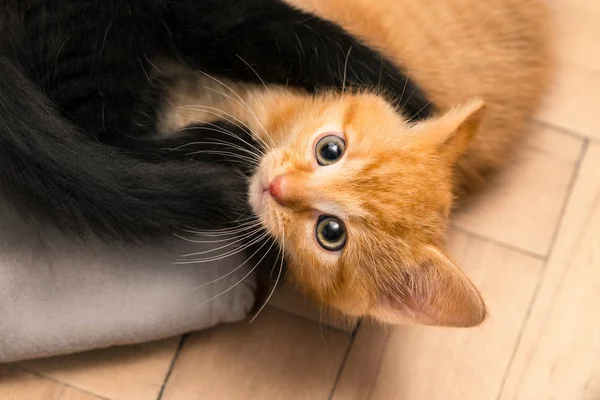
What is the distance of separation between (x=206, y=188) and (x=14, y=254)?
16.2 inches

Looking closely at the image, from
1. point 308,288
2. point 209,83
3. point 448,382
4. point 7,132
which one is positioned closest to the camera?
point 7,132

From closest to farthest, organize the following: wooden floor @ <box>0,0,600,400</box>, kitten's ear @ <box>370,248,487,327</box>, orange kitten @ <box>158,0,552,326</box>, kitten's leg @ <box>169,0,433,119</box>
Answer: kitten's ear @ <box>370,248,487,327</box> < orange kitten @ <box>158,0,552,326</box> < kitten's leg @ <box>169,0,433,119</box> < wooden floor @ <box>0,0,600,400</box>

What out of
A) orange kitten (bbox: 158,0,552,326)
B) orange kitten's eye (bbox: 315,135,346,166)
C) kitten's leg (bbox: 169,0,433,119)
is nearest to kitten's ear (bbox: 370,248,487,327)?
orange kitten (bbox: 158,0,552,326)

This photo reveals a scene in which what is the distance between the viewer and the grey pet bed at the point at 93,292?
1.06m

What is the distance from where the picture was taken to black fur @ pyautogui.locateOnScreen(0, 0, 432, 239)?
2.80ft

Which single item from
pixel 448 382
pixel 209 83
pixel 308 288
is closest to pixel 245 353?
pixel 308 288

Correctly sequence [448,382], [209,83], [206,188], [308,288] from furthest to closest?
1. [448,382]
2. [209,83]
3. [308,288]
4. [206,188]

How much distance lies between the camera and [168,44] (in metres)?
1.06

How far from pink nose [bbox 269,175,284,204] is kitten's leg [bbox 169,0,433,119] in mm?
256

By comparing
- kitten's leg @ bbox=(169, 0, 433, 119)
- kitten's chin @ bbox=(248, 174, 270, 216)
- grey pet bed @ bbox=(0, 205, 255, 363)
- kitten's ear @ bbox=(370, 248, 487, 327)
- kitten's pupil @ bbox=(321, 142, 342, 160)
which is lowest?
grey pet bed @ bbox=(0, 205, 255, 363)

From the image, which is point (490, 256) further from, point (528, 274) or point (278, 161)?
point (278, 161)

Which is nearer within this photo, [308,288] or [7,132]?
[7,132]

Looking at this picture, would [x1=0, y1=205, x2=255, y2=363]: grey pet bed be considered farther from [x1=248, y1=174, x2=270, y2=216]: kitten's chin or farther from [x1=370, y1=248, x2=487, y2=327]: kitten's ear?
[x1=370, y1=248, x2=487, y2=327]: kitten's ear

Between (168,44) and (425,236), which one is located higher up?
(168,44)
